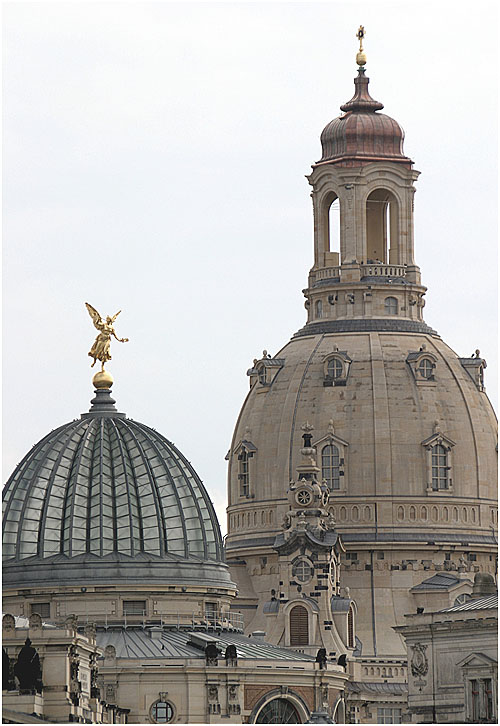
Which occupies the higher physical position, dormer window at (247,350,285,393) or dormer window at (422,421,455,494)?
dormer window at (247,350,285,393)

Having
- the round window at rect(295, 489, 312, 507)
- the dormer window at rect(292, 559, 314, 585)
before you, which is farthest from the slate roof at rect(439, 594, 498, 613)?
the round window at rect(295, 489, 312, 507)

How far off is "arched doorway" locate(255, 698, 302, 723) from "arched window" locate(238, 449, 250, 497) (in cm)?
4512

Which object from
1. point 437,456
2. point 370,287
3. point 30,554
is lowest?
point 30,554

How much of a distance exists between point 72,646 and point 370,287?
7204cm

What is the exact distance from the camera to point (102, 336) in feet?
519

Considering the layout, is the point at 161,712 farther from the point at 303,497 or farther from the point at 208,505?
the point at 303,497

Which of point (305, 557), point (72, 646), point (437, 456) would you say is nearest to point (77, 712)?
point (72, 646)

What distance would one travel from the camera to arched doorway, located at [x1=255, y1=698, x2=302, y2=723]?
151 m

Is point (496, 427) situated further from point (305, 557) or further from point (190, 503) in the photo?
point (190, 503)

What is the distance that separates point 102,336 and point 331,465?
3755 cm

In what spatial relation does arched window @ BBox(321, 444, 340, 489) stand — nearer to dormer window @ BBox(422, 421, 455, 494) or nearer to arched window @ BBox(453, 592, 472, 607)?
dormer window @ BBox(422, 421, 455, 494)

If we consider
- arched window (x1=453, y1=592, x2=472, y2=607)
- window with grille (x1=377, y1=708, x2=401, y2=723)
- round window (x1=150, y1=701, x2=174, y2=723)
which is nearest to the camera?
round window (x1=150, y1=701, x2=174, y2=723)

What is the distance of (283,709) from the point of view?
152750 millimetres

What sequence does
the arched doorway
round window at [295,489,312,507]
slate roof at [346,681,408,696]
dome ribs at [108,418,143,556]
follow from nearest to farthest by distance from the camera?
the arched doorway
dome ribs at [108,418,143,556]
round window at [295,489,312,507]
slate roof at [346,681,408,696]
